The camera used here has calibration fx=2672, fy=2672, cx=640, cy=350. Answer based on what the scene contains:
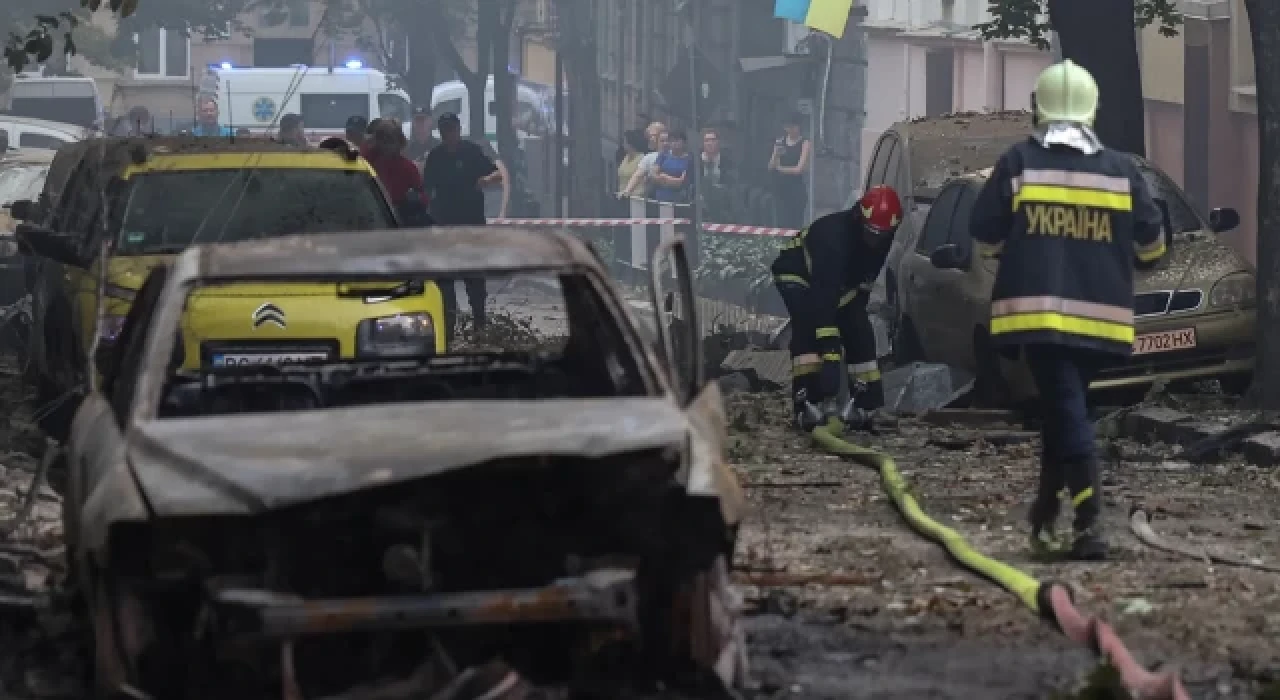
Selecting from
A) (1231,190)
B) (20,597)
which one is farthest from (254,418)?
(1231,190)

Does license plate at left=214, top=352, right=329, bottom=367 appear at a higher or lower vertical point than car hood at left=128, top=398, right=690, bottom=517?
lower

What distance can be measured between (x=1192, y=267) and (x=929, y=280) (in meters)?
1.91

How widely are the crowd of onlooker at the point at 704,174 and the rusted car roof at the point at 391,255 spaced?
2281 centimetres

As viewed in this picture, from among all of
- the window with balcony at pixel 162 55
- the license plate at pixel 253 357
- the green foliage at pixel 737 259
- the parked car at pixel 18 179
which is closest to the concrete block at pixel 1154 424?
the license plate at pixel 253 357

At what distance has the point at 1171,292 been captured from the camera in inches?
566

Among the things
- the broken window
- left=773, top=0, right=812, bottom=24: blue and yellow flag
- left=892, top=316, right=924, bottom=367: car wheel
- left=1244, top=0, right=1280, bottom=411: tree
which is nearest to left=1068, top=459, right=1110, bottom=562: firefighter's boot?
left=1244, top=0, right=1280, bottom=411: tree

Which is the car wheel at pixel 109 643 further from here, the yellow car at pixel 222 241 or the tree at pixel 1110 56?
the tree at pixel 1110 56

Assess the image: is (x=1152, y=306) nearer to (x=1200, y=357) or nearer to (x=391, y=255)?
(x=1200, y=357)

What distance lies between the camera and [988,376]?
49.5 ft

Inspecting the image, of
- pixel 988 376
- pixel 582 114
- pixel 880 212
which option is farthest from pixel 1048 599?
pixel 582 114

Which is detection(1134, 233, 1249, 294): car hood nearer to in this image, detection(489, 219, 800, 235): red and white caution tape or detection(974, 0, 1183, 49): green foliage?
detection(974, 0, 1183, 49): green foliage

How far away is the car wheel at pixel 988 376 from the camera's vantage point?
15.0 m

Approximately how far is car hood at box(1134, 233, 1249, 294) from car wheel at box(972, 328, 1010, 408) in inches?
39.2

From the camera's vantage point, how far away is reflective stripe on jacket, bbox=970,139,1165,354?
30.8ft
